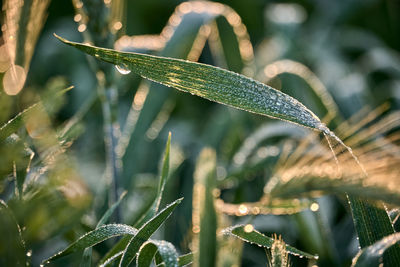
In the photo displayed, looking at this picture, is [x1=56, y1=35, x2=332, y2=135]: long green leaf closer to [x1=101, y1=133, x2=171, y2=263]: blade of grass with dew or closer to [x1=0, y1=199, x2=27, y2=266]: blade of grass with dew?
[x1=101, y1=133, x2=171, y2=263]: blade of grass with dew

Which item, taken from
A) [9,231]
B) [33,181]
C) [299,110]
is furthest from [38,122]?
[299,110]

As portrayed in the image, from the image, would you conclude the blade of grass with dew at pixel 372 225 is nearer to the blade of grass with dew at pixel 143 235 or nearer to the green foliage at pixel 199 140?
the green foliage at pixel 199 140

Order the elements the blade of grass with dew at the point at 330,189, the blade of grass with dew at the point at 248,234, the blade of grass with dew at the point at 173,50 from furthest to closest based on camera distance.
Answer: the blade of grass with dew at the point at 173,50
the blade of grass with dew at the point at 248,234
the blade of grass with dew at the point at 330,189

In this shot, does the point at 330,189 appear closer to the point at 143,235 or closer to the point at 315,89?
the point at 143,235

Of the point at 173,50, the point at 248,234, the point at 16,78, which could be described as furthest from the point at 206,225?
the point at 173,50

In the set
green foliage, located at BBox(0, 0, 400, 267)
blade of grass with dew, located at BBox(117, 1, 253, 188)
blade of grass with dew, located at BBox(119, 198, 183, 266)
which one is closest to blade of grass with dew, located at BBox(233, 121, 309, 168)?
green foliage, located at BBox(0, 0, 400, 267)

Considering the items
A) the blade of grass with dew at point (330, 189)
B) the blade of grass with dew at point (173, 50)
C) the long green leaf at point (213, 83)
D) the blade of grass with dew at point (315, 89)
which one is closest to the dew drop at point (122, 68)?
the long green leaf at point (213, 83)
